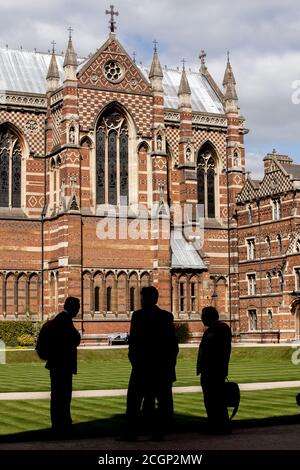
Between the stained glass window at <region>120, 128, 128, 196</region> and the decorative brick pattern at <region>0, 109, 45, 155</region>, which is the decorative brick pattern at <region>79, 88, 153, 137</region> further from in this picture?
the decorative brick pattern at <region>0, 109, 45, 155</region>

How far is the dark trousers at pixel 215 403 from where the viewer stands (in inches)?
581

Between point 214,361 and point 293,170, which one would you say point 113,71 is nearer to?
point 293,170

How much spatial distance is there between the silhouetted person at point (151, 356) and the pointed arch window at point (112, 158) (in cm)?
4402

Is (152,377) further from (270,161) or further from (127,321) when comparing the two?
(270,161)

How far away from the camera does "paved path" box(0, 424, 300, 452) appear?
12906 mm

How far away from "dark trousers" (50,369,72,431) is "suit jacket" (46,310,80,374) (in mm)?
116

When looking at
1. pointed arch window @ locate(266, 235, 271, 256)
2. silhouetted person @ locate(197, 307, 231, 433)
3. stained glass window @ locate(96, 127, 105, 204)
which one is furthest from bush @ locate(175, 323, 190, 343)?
silhouetted person @ locate(197, 307, 231, 433)

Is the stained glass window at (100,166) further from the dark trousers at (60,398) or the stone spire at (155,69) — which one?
the dark trousers at (60,398)

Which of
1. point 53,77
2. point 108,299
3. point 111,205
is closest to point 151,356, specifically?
point 108,299

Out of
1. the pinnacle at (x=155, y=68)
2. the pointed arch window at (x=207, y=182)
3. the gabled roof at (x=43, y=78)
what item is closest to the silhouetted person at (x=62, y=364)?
the gabled roof at (x=43, y=78)

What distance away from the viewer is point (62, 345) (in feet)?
49.4

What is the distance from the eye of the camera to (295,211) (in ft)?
191

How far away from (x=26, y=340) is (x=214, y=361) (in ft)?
132

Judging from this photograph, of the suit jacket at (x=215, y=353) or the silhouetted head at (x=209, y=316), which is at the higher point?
the silhouetted head at (x=209, y=316)
